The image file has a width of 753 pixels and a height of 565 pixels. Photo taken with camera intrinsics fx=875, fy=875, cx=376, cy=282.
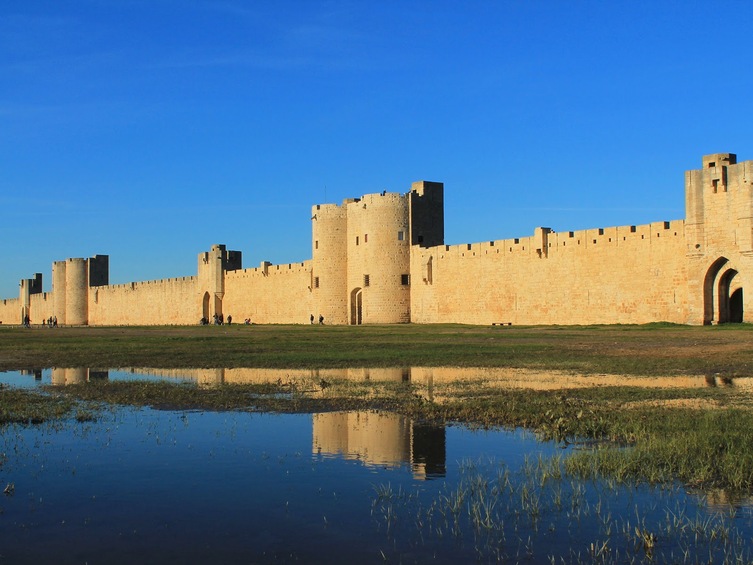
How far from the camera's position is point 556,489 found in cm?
660

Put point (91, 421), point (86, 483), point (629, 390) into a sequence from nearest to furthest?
point (86, 483)
point (91, 421)
point (629, 390)

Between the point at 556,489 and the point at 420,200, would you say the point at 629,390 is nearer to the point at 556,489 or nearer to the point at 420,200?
the point at 556,489

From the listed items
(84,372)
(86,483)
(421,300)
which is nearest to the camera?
(86,483)

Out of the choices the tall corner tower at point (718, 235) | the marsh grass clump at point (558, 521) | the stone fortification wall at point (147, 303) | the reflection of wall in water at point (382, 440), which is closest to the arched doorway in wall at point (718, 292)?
the tall corner tower at point (718, 235)

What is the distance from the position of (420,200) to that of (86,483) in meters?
38.2

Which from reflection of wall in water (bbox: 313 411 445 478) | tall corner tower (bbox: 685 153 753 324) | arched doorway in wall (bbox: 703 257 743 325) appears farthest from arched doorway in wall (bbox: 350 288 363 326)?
reflection of wall in water (bbox: 313 411 445 478)

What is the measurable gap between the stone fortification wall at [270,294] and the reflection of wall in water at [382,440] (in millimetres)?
39301

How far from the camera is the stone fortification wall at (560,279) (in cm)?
3142

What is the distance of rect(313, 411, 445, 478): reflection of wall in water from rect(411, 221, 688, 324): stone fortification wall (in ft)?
75.7

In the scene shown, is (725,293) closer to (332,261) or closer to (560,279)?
(560,279)

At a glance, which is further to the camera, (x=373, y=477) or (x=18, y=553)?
(x=373, y=477)

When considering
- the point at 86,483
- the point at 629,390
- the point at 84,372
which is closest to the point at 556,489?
the point at 86,483

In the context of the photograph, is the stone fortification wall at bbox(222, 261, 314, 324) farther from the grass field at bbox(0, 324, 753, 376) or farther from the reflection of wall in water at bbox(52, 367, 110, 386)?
the reflection of wall in water at bbox(52, 367, 110, 386)

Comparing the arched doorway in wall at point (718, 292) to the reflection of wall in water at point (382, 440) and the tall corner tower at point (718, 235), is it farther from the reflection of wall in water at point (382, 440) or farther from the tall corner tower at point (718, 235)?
the reflection of wall in water at point (382, 440)
